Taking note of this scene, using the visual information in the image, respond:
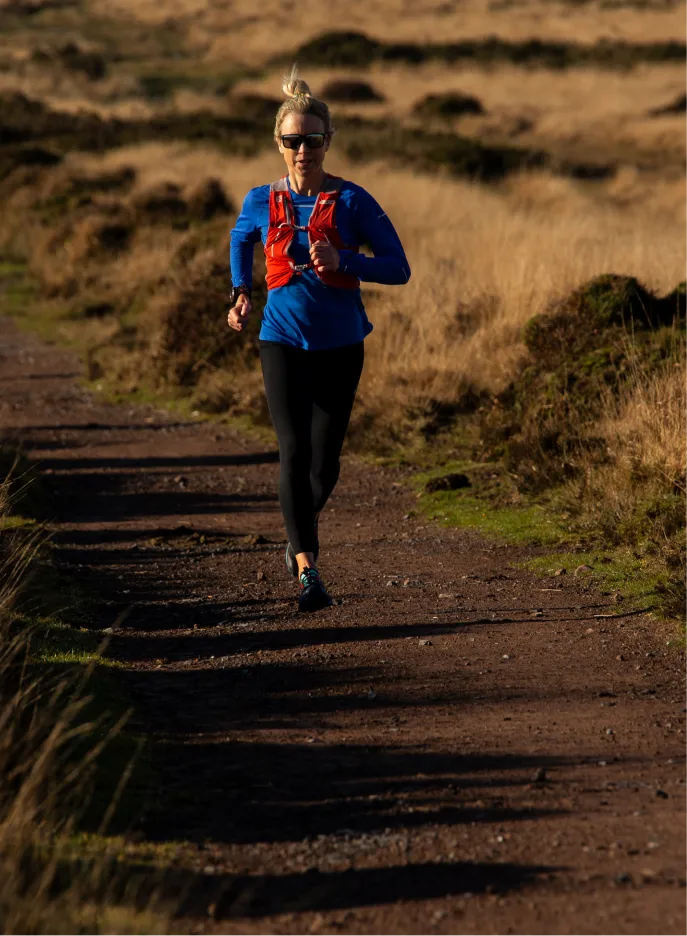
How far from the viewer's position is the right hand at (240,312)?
20.1 feet

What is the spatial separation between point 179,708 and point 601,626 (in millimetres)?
1953

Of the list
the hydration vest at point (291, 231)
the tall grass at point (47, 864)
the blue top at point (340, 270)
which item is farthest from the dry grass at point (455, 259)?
the tall grass at point (47, 864)

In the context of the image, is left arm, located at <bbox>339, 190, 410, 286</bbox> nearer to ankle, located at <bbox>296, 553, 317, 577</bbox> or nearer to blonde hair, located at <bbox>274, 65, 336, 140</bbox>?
blonde hair, located at <bbox>274, 65, 336, 140</bbox>

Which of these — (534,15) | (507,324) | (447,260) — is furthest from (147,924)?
(534,15)

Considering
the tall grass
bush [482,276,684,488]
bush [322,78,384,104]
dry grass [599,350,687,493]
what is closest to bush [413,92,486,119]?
bush [322,78,384,104]

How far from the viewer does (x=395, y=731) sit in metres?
4.96

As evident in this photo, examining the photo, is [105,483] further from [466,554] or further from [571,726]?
[571,726]

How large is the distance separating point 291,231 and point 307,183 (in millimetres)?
207

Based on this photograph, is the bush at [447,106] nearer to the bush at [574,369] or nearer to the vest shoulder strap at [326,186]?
the bush at [574,369]

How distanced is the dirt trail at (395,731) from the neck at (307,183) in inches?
70.7

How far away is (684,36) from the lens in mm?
61969

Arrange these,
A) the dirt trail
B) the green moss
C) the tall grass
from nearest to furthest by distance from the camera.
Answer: the tall grass
the dirt trail
the green moss

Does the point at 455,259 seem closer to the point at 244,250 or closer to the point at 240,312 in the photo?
the point at 244,250

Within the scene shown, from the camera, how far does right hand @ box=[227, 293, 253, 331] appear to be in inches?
241
